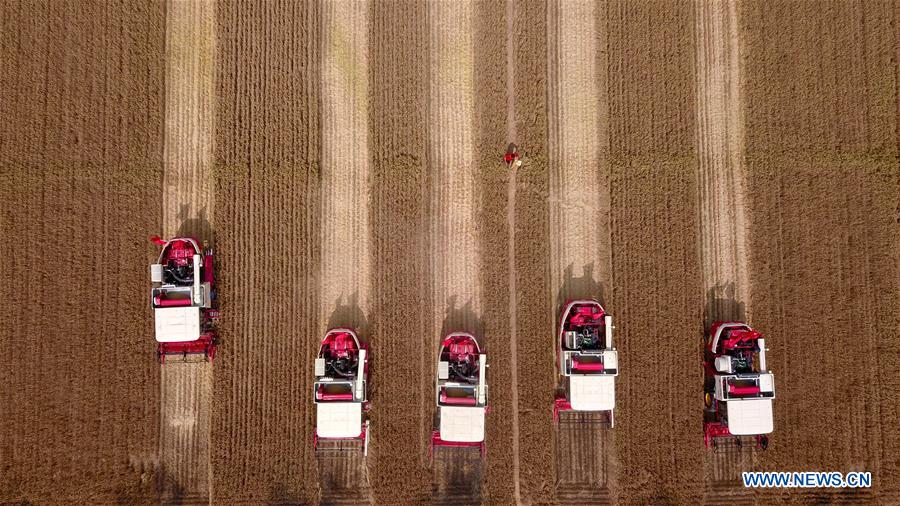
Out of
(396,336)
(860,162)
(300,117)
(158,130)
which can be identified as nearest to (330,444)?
(396,336)

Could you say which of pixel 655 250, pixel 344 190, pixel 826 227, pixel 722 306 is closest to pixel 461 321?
pixel 344 190

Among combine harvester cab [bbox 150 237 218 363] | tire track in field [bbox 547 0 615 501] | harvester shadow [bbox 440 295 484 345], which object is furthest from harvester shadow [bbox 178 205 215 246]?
tire track in field [bbox 547 0 615 501]

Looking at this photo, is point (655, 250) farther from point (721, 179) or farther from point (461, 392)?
point (461, 392)

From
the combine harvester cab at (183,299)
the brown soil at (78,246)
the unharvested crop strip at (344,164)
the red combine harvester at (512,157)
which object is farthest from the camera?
the unharvested crop strip at (344,164)

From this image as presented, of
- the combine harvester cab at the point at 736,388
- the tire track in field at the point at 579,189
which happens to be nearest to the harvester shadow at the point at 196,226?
the tire track in field at the point at 579,189

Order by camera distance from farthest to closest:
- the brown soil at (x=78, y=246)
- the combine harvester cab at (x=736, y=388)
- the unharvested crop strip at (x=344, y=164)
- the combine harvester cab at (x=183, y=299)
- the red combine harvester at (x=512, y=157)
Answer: the unharvested crop strip at (x=344, y=164), the red combine harvester at (x=512, y=157), the brown soil at (x=78, y=246), the combine harvester cab at (x=183, y=299), the combine harvester cab at (x=736, y=388)

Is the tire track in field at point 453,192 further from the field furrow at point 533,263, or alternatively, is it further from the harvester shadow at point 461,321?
the field furrow at point 533,263

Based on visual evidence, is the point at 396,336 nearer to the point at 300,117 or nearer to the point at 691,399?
the point at 300,117
